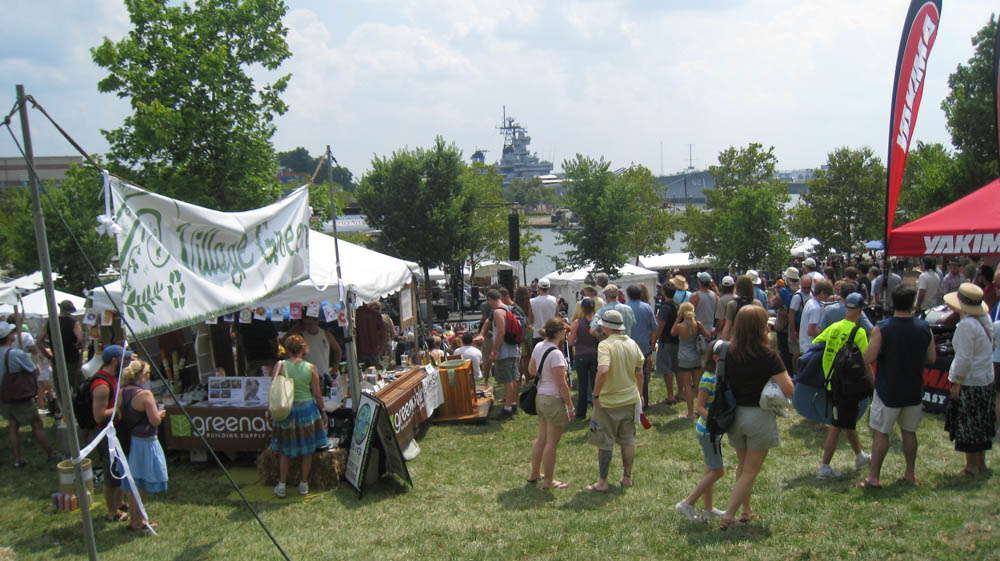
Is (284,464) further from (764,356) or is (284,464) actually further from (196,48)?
(196,48)

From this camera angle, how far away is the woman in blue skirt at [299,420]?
6555 mm

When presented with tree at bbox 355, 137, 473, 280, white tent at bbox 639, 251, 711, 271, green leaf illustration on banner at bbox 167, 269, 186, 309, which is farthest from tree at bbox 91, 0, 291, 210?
white tent at bbox 639, 251, 711, 271

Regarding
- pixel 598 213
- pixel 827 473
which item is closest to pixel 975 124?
pixel 598 213

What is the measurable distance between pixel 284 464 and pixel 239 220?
101 inches

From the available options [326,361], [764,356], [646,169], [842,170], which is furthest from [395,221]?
[764,356]

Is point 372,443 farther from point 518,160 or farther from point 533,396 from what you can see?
point 518,160

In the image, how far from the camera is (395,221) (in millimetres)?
32094

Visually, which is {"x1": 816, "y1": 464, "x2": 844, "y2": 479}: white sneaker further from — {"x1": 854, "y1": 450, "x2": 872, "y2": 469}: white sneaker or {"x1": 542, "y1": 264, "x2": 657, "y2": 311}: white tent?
{"x1": 542, "y1": 264, "x2": 657, "y2": 311}: white tent

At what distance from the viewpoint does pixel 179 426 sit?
773 cm

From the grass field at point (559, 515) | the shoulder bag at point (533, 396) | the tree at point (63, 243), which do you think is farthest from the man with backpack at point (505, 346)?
the tree at point (63, 243)

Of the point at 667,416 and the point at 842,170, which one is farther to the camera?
the point at 842,170

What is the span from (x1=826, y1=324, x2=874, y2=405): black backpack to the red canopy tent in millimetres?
3384

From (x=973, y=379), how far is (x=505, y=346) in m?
5.18

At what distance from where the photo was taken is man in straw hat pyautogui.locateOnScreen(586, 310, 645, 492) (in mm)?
5781
